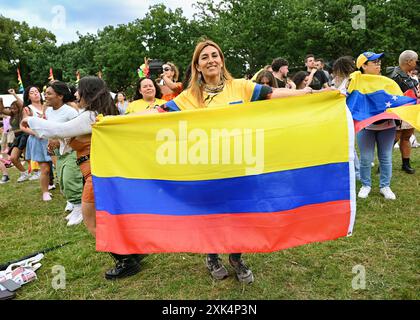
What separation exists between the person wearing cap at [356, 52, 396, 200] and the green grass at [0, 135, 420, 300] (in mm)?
514

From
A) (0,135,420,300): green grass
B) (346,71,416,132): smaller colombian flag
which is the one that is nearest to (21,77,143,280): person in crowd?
(0,135,420,300): green grass

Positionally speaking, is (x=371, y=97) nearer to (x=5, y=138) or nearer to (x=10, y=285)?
(x=10, y=285)

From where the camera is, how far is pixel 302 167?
300 cm

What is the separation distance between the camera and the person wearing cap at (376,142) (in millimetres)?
5250

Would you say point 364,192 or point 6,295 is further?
Answer: point 364,192

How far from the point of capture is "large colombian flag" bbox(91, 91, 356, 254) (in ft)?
9.75

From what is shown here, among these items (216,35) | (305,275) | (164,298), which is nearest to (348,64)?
(305,275)

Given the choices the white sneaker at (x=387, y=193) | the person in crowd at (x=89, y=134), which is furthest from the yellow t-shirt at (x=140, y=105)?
the white sneaker at (x=387, y=193)

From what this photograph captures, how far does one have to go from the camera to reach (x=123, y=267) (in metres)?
3.55

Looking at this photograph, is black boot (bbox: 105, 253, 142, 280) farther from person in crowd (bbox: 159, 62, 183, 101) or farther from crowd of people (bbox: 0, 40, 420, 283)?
person in crowd (bbox: 159, 62, 183, 101)

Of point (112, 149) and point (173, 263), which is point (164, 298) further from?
point (112, 149)

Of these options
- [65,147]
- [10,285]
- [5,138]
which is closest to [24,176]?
[5,138]

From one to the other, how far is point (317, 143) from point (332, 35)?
84.5 ft

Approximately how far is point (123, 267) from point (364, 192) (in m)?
3.72
